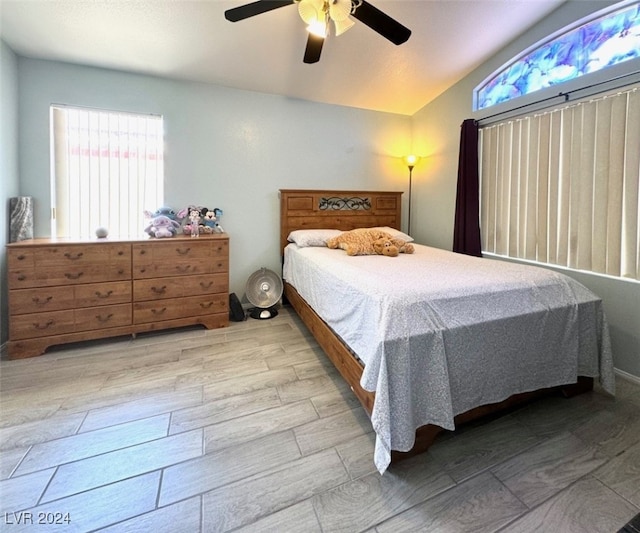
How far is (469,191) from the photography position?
3.25 meters

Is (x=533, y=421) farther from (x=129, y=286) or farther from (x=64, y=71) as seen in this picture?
(x=64, y=71)

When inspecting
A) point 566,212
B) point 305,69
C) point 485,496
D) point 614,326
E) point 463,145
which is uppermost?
point 305,69

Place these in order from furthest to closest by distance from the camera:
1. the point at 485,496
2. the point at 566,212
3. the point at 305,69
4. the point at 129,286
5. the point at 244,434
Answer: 1. the point at 305,69
2. the point at 129,286
3. the point at 566,212
4. the point at 244,434
5. the point at 485,496

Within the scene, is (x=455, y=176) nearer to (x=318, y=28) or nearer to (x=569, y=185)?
(x=569, y=185)

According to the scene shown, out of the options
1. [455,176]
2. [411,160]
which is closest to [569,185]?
[455,176]

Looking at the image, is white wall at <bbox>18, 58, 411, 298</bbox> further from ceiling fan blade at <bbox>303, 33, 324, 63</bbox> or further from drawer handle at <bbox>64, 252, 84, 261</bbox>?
ceiling fan blade at <bbox>303, 33, 324, 63</bbox>

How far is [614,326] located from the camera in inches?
88.0

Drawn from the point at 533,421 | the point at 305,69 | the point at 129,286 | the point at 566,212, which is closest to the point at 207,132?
the point at 305,69

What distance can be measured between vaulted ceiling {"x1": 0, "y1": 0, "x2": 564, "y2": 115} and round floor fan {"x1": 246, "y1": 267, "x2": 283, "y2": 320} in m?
2.10

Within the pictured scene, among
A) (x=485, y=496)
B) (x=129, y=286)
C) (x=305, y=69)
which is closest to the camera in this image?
(x=485, y=496)

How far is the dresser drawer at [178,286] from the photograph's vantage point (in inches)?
107

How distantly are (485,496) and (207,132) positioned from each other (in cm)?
370

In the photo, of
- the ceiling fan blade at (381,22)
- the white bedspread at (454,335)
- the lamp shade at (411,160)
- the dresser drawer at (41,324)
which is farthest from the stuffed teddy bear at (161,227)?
the lamp shade at (411,160)

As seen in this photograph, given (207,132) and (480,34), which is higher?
(480,34)
